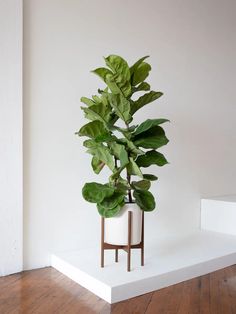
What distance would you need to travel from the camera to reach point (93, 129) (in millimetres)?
1827

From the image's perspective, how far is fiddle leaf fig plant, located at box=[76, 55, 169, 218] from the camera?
174 cm

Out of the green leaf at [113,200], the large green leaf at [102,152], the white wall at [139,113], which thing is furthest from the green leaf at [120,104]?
the white wall at [139,113]

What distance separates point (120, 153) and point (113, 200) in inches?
10.4

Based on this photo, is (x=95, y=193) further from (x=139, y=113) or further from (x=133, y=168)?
(x=139, y=113)

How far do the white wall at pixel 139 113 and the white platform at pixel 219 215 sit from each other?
0.08 metres

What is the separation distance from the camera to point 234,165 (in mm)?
→ 3395

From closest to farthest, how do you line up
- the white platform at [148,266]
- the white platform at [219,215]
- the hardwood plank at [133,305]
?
the hardwood plank at [133,305] < the white platform at [148,266] < the white platform at [219,215]

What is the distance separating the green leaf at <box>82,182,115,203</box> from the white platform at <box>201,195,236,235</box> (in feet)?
4.73

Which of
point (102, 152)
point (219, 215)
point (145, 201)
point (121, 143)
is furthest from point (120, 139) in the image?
point (219, 215)

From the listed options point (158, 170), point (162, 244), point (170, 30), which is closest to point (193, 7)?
point (170, 30)

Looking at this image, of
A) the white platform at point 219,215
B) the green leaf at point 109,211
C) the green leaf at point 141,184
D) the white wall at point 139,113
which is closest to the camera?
the green leaf at point 109,211

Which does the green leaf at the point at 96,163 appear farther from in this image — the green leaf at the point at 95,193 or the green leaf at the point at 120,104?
the green leaf at the point at 120,104

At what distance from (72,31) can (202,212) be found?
1.97 metres

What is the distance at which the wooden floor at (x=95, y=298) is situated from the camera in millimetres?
1526
